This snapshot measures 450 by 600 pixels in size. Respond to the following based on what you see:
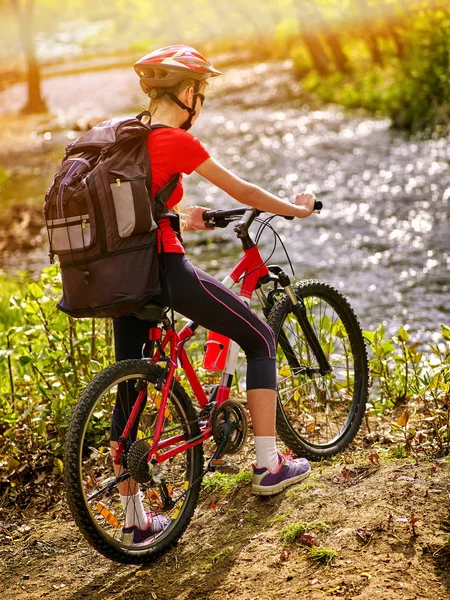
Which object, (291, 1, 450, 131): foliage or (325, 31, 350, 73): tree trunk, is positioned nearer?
(291, 1, 450, 131): foliage

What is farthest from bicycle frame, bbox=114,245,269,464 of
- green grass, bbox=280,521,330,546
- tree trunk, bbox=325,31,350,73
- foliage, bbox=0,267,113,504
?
tree trunk, bbox=325,31,350,73

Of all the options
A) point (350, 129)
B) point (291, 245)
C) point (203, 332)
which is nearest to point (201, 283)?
point (203, 332)

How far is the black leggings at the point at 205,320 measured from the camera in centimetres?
376

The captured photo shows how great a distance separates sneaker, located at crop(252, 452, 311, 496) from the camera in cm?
419

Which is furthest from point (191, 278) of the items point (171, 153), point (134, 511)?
point (134, 511)

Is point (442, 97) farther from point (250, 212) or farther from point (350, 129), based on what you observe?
point (250, 212)

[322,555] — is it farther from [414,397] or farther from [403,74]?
[403,74]

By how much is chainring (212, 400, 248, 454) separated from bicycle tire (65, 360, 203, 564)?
0.13 metres

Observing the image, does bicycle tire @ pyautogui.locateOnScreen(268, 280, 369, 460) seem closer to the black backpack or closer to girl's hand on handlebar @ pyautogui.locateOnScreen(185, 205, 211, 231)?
girl's hand on handlebar @ pyautogui.locateOnScreen(185, 205, 211, 231)

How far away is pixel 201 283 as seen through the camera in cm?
378

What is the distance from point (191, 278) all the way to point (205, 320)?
23 cm

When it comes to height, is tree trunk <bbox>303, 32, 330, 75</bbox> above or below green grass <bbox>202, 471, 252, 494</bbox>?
above

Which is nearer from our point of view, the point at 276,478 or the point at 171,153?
the point at 171,153

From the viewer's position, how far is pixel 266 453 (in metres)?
4.20
